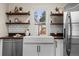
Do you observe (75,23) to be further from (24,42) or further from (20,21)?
(20,21)

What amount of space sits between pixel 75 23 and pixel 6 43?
5.69 ft

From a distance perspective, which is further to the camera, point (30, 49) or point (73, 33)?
point (30, 49)

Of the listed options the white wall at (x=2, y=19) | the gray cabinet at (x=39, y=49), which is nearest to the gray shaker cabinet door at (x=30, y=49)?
the gray cabinet at (x=39, y=49)

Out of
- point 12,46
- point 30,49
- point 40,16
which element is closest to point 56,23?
point 40,16

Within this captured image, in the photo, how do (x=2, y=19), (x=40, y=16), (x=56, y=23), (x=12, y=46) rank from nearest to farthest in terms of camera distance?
(x=12, y=46) < (x=2, y=19) < (x=56, y=23) < (x=40, y=16)

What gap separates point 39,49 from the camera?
326 centimetres

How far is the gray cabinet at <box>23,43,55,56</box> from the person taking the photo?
10.6 ft

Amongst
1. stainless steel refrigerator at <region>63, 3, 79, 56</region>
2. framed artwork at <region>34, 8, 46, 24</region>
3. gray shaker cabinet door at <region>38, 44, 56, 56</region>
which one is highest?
framed artwork at <region>34, 8, 46, 24</region>

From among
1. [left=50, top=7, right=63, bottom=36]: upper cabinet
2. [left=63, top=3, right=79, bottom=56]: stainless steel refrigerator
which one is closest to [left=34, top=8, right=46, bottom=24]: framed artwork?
[left=50, top=7, right=63, bottom=36]: upper cabinet

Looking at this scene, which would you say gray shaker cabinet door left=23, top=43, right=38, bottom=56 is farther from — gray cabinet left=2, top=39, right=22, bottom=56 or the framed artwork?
the framed artwork

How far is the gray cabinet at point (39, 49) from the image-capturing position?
324cm

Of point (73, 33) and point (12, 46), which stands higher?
point (73, 33)

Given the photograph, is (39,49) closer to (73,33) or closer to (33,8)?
(73,33)

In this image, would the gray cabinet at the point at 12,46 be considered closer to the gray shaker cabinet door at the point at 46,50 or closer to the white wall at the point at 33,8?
the gray shaker cabinet door at the point at 46,50
